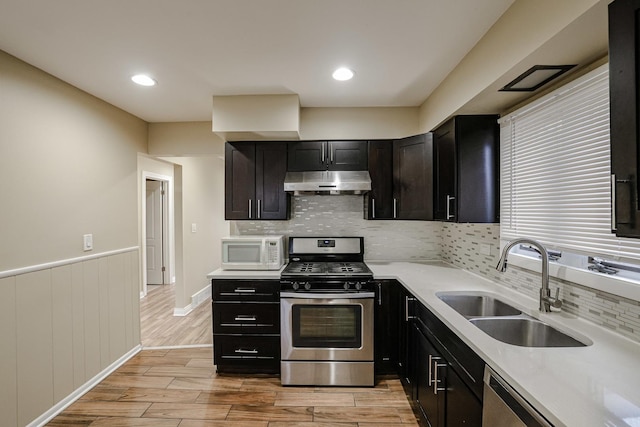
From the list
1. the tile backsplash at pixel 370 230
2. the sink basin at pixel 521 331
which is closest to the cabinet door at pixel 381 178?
the tile backsplash at pixel 370 230

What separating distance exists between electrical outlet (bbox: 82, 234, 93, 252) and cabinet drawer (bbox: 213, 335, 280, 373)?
1274 mm

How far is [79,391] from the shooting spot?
240cm

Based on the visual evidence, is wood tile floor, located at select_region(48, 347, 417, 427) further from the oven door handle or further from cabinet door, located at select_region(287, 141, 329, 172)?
cabinet door, located at select_region(287, 141, 329, 172)

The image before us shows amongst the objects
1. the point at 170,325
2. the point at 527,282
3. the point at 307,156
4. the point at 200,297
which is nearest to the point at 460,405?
the point at 527,282

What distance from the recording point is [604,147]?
141 centimetres

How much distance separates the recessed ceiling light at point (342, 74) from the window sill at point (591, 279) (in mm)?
1723

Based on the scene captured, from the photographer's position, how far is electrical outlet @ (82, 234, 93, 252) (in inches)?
98.1

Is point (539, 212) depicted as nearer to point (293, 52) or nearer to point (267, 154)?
point (293, 52)

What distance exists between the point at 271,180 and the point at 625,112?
98.4 inches

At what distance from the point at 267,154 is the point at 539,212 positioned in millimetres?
2223

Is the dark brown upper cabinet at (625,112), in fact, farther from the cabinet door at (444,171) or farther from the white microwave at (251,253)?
the white microwave at (251,253)

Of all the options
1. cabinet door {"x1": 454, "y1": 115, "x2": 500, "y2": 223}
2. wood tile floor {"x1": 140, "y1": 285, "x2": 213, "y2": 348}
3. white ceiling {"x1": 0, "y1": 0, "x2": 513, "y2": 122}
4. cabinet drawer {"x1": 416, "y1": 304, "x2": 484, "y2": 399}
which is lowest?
wood tile floor {"x1": 140, "y1": 285, "x2": 213, "y2": 348}

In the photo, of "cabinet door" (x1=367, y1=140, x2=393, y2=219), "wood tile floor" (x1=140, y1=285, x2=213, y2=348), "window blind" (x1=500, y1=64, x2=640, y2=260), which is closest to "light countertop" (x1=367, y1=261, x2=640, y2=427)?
"window blind" (x1=500, y1=64, x2=640, y2=260)

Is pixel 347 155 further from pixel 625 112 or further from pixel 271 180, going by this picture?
pixel 625 112
